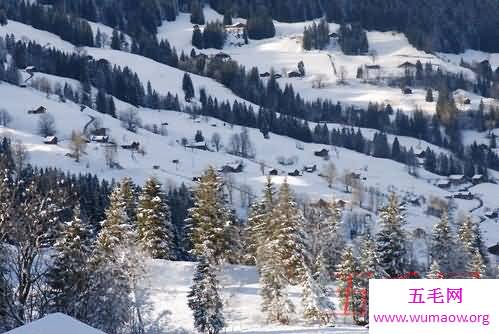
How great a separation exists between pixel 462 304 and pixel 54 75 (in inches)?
6889

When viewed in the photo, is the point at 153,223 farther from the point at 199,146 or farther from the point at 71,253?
the point at 199,146

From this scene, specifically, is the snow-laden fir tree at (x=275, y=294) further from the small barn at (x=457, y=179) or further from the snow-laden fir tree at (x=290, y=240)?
the small barn at (x=457, y=179)

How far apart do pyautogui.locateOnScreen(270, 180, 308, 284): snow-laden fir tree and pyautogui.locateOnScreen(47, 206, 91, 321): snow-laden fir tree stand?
1492cm

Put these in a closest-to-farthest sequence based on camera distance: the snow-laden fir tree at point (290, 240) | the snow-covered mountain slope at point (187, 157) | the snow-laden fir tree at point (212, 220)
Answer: the snow-laden fir tree at point (290, 240) < the snow-laden fir tree at point (212, 220) < the snow-covered mountain slope at point (187, 157)

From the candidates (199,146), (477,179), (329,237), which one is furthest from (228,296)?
(477,179)

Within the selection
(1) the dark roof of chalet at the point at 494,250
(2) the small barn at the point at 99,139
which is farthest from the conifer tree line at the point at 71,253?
(1) the dark roof of chalet at the point at 494,250

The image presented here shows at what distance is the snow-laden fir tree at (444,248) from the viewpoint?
5591 centimetres

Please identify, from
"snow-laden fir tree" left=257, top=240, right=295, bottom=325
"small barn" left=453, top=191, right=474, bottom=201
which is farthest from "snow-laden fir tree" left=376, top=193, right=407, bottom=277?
"small barn" left=453, top=191, right=474, bottom=201

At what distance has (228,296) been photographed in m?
47.7

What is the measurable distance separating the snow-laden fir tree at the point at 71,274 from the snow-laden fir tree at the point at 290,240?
14.9m

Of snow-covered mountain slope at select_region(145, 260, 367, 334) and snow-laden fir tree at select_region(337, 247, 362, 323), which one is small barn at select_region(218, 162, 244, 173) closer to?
snow-covered mountain slope at select_region(145, 260, 367, 334)

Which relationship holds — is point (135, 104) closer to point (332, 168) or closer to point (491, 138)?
point (332, 168)

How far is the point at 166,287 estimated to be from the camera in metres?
48.7

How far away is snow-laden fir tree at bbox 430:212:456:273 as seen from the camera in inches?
2201
